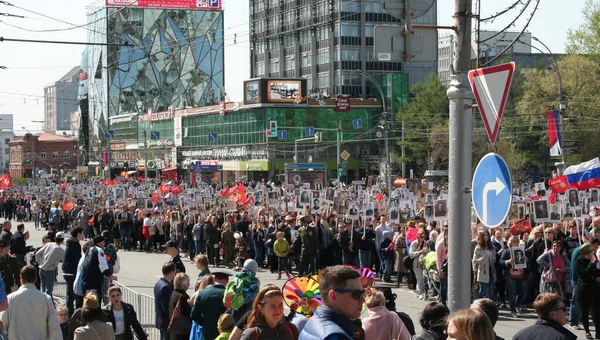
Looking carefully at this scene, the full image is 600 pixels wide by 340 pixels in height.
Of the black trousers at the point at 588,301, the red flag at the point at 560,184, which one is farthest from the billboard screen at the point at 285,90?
the black trousers at the point at 588,301

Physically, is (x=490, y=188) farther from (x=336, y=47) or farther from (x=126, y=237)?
(x=336, y=47)

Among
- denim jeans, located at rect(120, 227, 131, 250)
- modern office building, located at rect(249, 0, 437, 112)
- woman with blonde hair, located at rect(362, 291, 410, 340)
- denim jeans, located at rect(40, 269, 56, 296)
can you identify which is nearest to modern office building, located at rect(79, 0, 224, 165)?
modern office building, located at rect(249, 0, 437, 112)

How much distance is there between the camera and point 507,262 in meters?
17.1

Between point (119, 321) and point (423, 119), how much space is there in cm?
7112

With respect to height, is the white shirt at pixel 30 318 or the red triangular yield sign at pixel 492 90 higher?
the red triangular yield sign at pixel 492 90

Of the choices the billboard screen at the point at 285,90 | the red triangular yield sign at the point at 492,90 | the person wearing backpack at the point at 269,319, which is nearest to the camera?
the person wearing backpack at the point at 269,319

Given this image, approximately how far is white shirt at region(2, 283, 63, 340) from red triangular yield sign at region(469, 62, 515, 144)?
5299mm

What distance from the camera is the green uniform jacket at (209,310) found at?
Answer: 29.7 ft

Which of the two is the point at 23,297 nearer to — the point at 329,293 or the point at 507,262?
the point at 329,293

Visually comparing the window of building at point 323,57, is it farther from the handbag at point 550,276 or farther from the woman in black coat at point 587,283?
the woman in black coat at point 587,283

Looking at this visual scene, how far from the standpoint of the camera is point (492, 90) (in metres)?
6.87

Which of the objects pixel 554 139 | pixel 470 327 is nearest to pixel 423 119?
pixel 554 139

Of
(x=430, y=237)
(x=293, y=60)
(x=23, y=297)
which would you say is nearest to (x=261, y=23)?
(x=293, y=60)

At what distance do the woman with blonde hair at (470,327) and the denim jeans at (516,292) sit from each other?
39.6 feet
